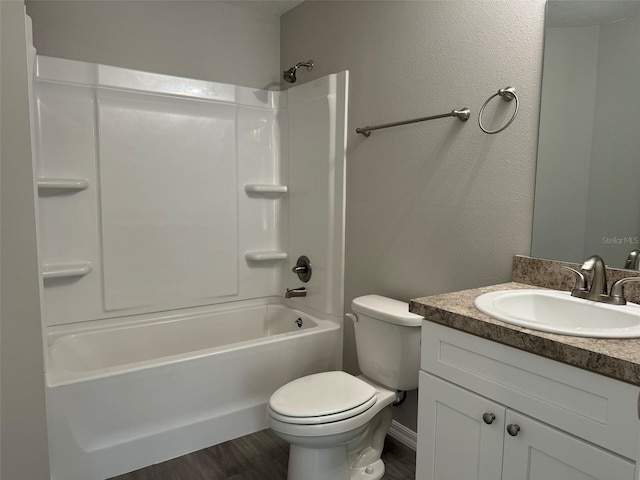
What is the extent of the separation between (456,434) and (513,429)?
21 centimetres

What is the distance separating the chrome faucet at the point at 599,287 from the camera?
131 cm

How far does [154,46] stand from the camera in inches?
103

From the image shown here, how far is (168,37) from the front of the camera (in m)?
2.65

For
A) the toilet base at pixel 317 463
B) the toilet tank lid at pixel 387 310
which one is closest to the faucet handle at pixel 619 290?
the toilet tank lid at pixel 387 310

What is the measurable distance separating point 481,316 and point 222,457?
154 cm

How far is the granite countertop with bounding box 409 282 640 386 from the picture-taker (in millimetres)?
919

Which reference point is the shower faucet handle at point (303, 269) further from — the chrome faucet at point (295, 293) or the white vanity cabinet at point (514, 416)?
the white vanity cabinet at point (514, 416)

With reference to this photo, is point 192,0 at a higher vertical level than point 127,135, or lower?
higher

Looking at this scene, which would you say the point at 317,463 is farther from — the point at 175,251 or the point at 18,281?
the point at 175,251

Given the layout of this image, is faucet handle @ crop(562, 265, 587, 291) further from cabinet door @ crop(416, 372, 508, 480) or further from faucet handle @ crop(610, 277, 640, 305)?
cabinet door @ crop(416, 372, 508, 480)

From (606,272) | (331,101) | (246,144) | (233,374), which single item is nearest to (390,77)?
(331,101)

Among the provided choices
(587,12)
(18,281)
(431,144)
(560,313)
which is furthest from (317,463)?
(587,12)

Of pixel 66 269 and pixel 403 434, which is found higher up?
pixel 66 269

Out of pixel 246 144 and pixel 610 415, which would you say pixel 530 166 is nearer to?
pixel 610 415
